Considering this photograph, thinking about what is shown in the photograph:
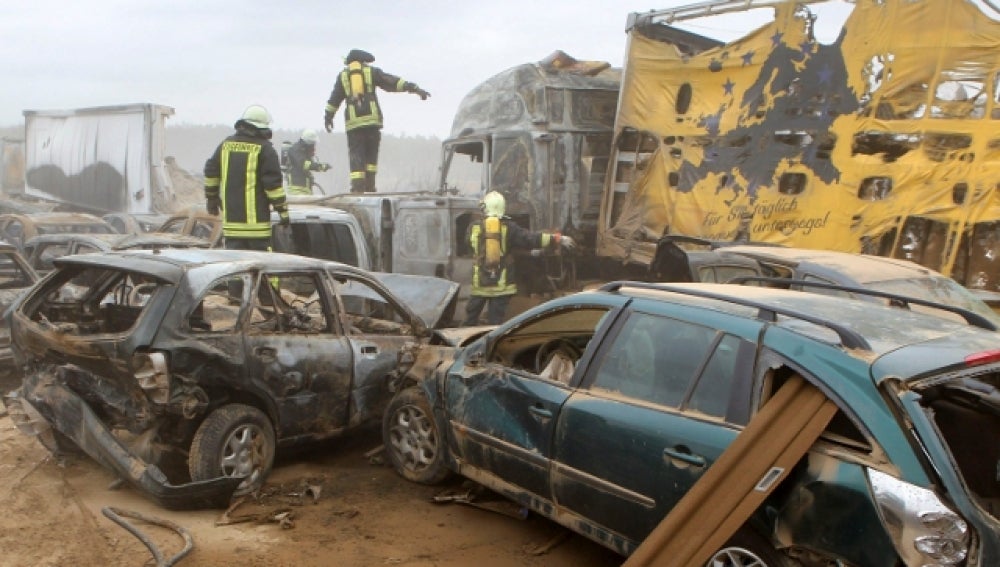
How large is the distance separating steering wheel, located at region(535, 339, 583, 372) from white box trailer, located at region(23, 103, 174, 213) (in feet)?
44.9

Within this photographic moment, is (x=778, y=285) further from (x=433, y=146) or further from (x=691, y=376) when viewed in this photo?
(x=433, y=146)

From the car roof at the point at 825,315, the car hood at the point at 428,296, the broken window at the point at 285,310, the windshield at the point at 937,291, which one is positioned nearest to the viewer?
the car roof at the point at 825,315

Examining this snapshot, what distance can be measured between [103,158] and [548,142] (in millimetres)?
11677

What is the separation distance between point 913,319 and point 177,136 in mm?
43489

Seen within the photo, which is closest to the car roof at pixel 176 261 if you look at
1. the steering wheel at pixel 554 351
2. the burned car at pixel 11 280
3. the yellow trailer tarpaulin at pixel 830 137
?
the steering wheel at pixel 554 351

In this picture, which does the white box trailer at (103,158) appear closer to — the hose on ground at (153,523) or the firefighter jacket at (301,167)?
the firefighter jacket at (301,167)

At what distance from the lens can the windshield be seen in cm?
604

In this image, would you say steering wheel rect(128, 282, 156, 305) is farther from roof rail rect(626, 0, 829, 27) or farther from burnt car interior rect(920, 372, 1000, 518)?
roof rail rect(626, 0, 829, 27)

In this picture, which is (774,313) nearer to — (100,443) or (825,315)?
(825,315)

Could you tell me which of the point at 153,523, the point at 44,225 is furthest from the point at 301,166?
the point at 153,523

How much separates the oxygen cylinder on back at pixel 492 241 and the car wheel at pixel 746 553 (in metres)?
5.48

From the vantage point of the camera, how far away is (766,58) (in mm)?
8797

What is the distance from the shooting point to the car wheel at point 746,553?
3.28 meters

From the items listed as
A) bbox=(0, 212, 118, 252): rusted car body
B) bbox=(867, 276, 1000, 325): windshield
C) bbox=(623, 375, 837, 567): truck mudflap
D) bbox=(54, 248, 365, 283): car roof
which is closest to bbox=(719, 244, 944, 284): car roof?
bbox=(867, 276, 1000, 325): windshield
